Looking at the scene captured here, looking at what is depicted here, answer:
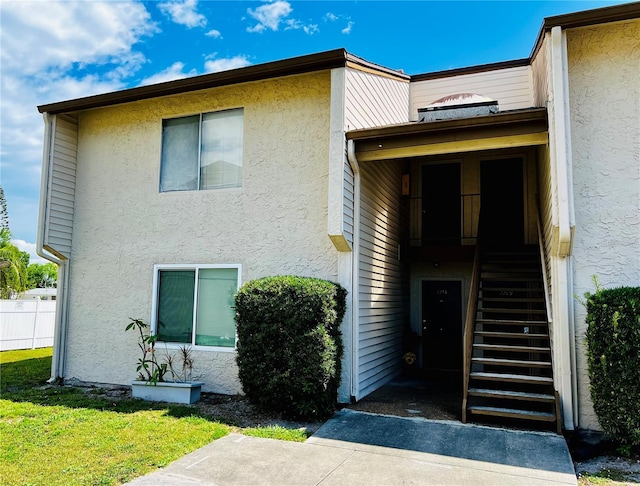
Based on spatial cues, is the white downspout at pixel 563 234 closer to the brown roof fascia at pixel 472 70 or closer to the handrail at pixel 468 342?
the handrail at pixel 468 342

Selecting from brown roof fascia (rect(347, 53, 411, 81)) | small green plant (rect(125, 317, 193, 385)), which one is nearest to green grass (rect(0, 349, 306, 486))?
small green plant (rect(125, 317, 193, 385))

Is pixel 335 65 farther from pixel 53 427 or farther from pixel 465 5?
pixel 53 427

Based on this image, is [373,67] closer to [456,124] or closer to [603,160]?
[456,124]

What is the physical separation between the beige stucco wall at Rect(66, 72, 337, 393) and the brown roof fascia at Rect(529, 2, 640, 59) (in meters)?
3.44

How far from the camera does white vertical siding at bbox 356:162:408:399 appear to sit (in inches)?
303

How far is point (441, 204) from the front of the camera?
1088cm

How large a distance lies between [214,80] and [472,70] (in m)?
6.36

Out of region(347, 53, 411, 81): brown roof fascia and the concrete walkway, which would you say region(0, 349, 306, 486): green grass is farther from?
region(347, 53, 411, 81): brown roof fascia

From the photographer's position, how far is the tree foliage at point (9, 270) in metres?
20.5

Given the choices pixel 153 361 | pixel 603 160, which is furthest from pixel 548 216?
pixel 153 361

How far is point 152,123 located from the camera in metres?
8.91

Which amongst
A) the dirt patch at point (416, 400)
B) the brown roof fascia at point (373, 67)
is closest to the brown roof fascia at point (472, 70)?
the brown roof fascia at point (373, 67)

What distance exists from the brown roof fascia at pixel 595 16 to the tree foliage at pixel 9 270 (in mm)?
21715

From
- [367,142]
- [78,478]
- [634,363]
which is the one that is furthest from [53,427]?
[634,363]
